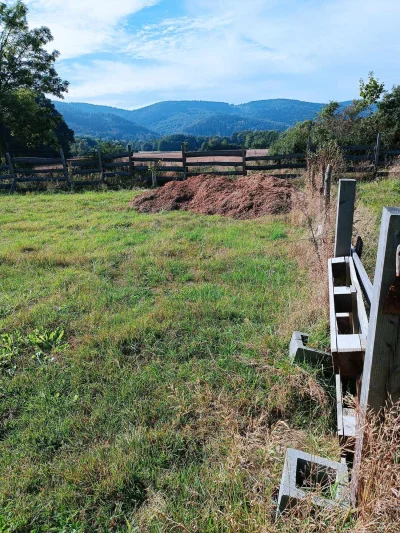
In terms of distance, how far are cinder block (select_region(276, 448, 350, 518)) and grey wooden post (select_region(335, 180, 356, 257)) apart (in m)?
2.29

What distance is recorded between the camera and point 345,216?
3441 mm

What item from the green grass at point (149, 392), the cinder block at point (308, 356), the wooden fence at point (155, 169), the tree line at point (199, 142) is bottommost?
the green grass at point (149, 392)

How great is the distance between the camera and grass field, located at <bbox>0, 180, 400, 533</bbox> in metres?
2.01

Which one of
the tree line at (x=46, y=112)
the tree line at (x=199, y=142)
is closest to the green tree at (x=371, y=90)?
the tree line at (x=46, y=112)

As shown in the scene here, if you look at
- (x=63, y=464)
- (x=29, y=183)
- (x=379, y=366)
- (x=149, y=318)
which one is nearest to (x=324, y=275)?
(x=149, y=318)

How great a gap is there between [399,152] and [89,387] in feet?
53.5

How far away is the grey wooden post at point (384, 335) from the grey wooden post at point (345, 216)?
7.17ft

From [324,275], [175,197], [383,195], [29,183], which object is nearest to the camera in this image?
[324,275]

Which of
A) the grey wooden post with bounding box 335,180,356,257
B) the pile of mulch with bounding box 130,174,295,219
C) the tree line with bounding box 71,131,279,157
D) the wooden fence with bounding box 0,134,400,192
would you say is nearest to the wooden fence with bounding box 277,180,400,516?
the grey wooden post with bounding box 335,180,356,257

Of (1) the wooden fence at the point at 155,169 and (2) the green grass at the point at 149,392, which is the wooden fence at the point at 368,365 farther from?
(1) the wooden fence at the point at 155,169

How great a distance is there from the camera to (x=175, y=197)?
38.7ft

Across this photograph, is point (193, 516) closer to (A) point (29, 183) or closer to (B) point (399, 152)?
(B) point (399, 152)

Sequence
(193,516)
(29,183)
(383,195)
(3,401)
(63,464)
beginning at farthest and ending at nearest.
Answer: (29,183)
(383,195)
(3,401)
(63,464)
(193,516)

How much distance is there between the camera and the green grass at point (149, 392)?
2.01 m
